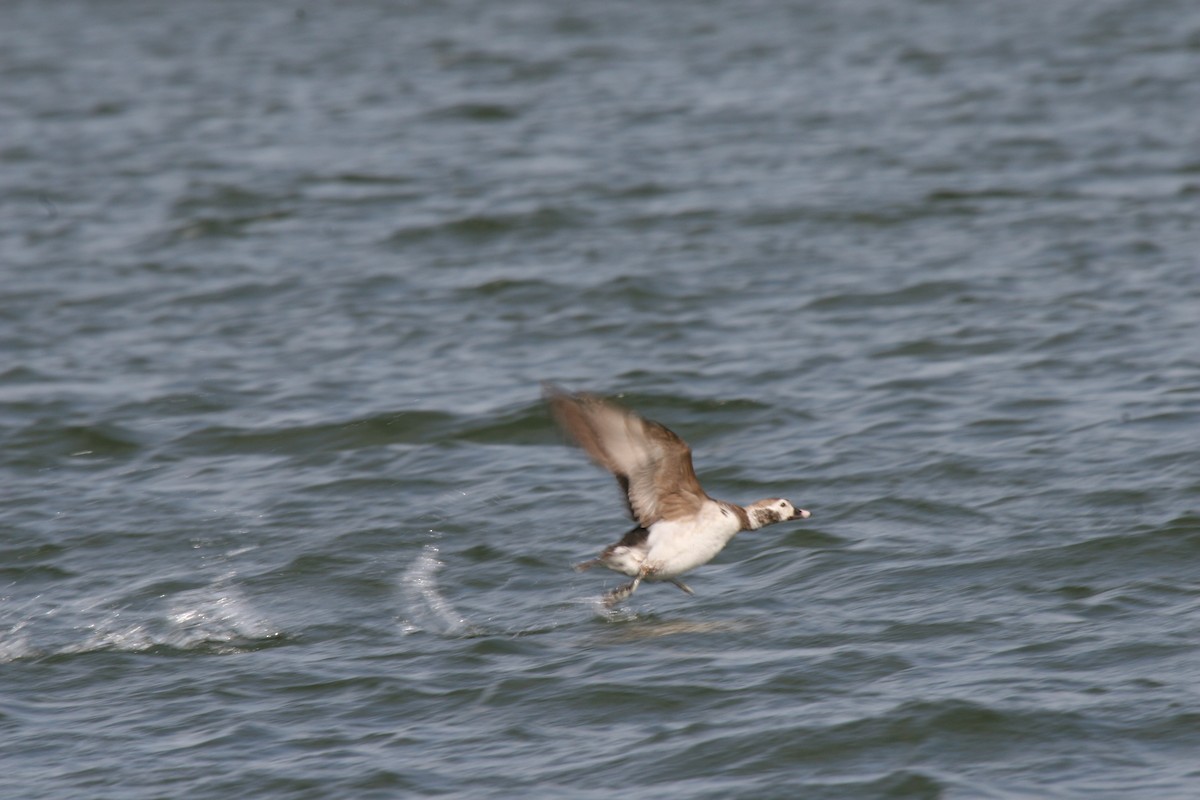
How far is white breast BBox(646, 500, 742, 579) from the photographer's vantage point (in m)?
7.68

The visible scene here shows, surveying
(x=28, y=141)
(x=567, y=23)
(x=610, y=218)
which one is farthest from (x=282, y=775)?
(x=567, y=23)

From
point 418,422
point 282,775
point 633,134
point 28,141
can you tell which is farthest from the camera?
point 28,141

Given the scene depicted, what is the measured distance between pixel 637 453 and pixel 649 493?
26 cm

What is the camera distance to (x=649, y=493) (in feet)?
25.7

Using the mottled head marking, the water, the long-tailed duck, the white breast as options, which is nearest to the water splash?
the water

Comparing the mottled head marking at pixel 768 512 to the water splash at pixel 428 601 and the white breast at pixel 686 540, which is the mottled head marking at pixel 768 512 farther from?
the water splash at pixel 428 601

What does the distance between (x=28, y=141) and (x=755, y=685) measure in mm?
17403

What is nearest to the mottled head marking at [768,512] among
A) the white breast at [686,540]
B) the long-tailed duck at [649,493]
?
the long-tailed duck at [649,493]

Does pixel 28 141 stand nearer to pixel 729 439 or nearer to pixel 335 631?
pixel 729 439

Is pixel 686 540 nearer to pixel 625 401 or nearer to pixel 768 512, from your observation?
pixel 768 512

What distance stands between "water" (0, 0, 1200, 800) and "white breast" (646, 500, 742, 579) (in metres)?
0.32

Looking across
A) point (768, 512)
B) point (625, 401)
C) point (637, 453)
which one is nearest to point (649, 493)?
point (637, 453)

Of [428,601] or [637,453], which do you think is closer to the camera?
[637,453]

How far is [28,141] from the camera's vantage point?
22.2 metres
